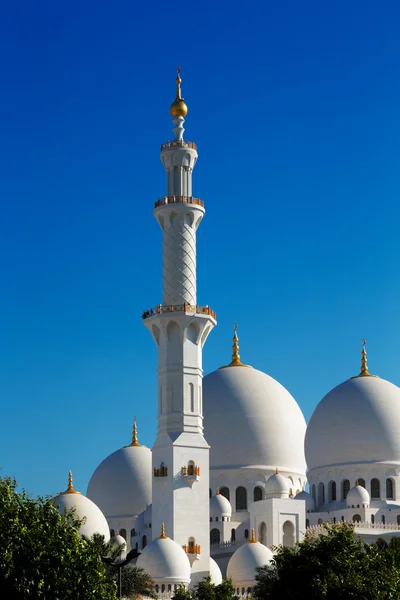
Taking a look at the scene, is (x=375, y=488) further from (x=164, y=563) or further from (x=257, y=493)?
(x=164, y=563)

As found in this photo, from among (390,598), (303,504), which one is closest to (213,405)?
(303,504)

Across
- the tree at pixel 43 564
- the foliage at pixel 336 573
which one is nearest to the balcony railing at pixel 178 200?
the foliage at pixel 336 573

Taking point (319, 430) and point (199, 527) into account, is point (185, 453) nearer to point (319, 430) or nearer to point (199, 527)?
point (199, 527)

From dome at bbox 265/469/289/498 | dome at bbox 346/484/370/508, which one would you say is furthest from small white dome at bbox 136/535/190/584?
dome at bbox 346/484/370/508

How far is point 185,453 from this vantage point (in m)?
65.7

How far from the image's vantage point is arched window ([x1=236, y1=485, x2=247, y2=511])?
7756cm

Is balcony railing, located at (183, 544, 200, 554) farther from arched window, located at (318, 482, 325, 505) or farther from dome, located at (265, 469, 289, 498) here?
arched window, located at (318, 482, 325, 505)

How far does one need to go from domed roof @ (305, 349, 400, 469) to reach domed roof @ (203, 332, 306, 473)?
1.24 meters

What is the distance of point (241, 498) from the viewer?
77.6 metres

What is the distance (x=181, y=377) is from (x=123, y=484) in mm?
17171

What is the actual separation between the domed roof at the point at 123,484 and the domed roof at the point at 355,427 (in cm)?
900

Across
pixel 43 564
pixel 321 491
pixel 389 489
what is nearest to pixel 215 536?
pixel 321 491

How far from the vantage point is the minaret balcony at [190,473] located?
6538 centimetres

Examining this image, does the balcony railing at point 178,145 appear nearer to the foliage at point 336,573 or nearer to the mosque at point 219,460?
the mosque at point 219,460
